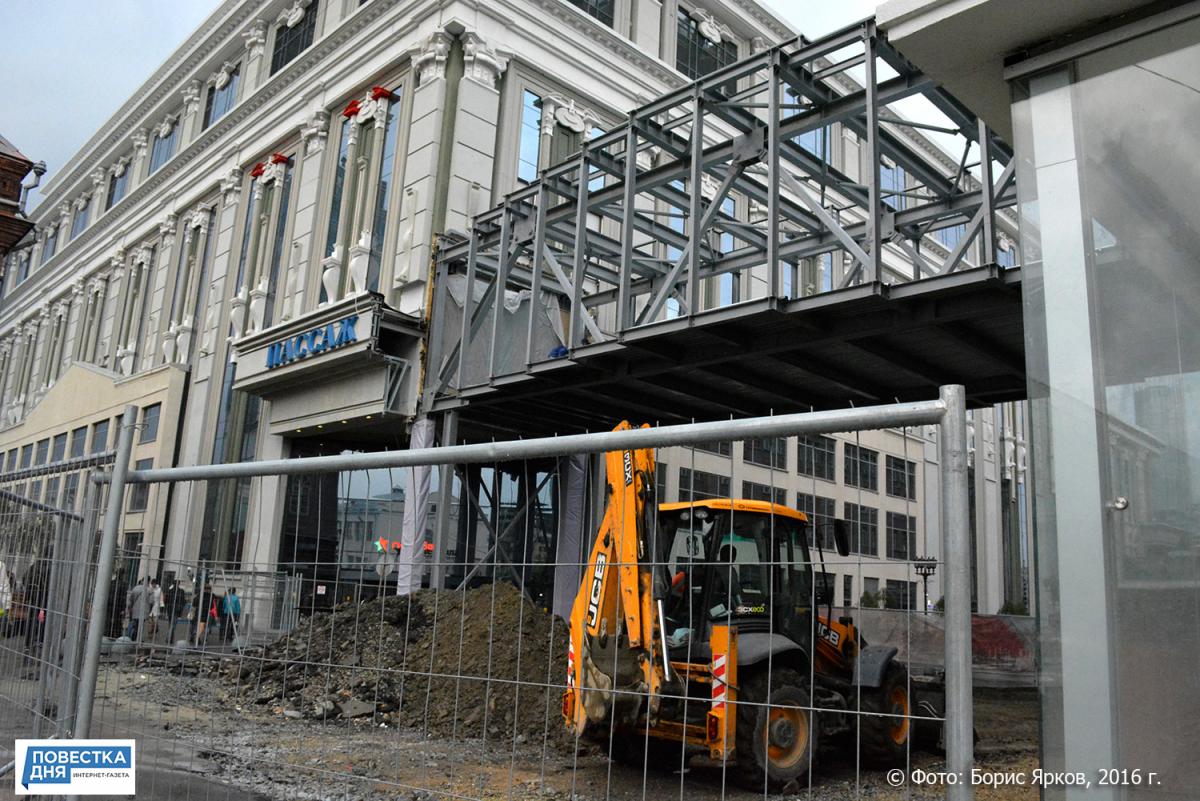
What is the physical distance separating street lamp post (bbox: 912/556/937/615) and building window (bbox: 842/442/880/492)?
25cm

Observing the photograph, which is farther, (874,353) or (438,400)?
(438,400)

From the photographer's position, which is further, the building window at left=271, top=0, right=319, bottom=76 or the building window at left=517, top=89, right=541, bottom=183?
the building window at left=271, top=0, right=319, bottom=76

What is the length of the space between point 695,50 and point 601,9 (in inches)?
174

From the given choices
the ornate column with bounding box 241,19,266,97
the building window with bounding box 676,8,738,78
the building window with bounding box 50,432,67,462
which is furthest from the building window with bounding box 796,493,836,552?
the building window with bounding box 50,432,67,462

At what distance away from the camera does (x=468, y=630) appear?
3682 millimetres

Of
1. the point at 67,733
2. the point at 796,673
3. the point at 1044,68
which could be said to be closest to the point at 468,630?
the point at 796,673

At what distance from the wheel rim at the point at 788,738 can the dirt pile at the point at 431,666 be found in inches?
31.7

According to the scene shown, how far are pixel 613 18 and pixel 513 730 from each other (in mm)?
24777

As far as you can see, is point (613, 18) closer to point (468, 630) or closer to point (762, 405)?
point (762, 405)

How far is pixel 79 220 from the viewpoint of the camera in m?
46.3

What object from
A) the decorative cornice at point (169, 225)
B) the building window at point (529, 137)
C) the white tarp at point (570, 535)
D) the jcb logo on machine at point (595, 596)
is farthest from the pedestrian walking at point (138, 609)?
the decorative cornice at point (169, 225)

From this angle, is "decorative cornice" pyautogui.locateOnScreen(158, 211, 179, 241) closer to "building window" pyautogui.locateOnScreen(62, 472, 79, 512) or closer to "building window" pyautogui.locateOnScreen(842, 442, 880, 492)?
"building window" pyautogui.locateOnScreen(62, 472, 79, 512)

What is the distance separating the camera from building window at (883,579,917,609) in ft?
8.75

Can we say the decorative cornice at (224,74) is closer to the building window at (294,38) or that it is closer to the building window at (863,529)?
the building window at (294,38)
